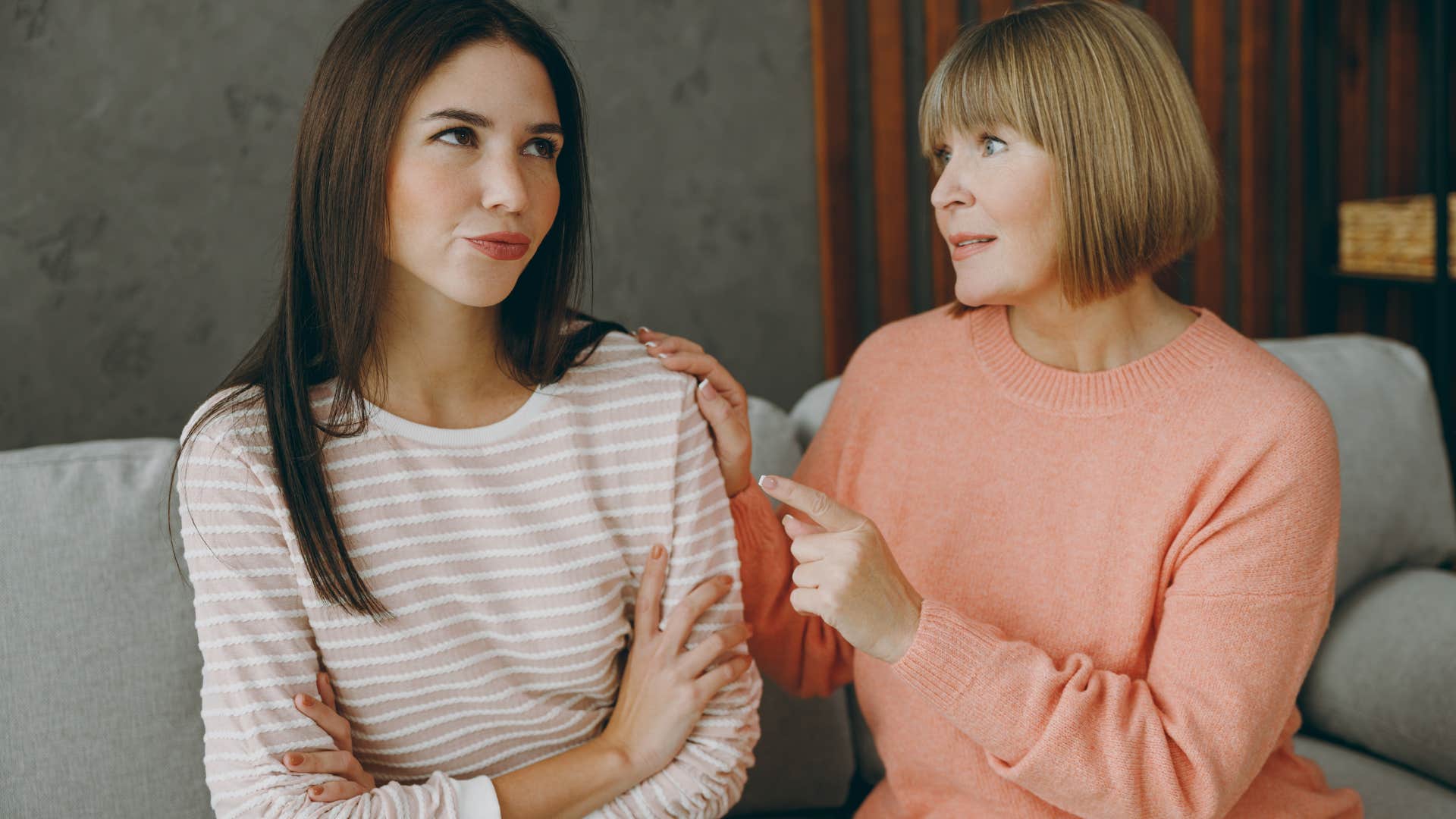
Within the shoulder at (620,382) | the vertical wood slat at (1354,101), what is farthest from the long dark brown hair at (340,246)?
the vertical wood slat at (1354,101)

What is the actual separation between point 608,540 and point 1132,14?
78 cm

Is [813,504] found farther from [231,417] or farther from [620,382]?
[231,417]

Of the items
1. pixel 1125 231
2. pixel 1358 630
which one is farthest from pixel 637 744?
pixel 1358 630

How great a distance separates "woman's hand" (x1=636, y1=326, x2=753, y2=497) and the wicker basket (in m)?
1.46

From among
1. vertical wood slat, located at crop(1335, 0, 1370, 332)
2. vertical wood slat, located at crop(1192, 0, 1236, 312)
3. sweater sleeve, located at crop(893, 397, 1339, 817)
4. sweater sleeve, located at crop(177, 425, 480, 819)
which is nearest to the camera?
sweater sleeve, located at crop(177, 425, 480, 819)

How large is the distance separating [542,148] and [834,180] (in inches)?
33.2

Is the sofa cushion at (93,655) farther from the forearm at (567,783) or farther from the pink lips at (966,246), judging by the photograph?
the pink lips at (966,246)

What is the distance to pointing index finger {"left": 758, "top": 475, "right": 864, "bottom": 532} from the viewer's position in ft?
3.36

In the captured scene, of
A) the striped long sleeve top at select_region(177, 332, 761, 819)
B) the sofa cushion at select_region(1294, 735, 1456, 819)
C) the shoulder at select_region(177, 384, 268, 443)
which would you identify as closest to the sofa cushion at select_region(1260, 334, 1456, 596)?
the sofa cushion at select_region(1294, 735, 1456, 819)

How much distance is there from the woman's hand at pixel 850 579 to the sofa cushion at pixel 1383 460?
0.89 meters

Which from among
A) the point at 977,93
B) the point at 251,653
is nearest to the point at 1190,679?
→ the point at 977,93

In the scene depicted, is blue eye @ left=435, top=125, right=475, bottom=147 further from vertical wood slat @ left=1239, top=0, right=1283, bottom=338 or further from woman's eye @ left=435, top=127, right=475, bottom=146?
vertical wood slat @ left=1239, top=0, right=1283, bottom=338

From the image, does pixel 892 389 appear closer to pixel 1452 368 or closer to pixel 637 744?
pixel 637 744

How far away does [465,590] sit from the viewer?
3.59ft
